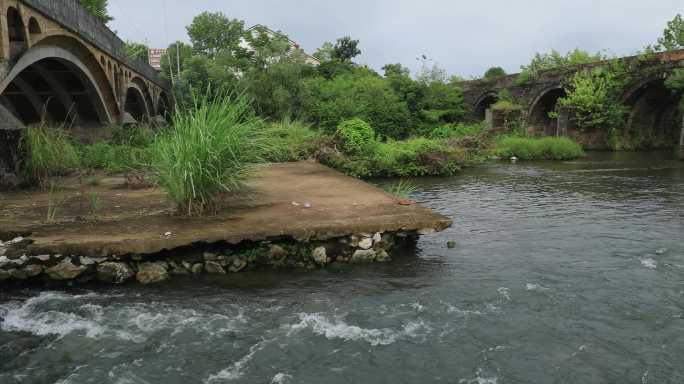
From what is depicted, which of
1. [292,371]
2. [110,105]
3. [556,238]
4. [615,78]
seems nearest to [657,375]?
[292,371]

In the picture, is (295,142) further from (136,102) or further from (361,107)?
(136,102)

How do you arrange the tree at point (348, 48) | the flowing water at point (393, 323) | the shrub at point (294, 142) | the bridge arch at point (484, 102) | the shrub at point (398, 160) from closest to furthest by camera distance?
the flowing water at point (393, 323) < the shrub at point (294, 142) < the shrub at point (398, 160) < the bridge arch at point (484, 102) < the tree at point (348, 48)

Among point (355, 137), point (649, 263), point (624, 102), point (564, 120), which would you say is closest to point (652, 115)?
point (624, 102)

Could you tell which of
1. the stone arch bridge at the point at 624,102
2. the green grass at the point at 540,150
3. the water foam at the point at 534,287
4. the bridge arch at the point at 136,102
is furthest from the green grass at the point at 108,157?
the stone arch bridge at the point at 624,102

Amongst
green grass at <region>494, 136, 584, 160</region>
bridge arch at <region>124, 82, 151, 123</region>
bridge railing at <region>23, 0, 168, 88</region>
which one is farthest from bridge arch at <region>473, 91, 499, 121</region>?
bridge railing at <region>23, 0, 168, 88</region>

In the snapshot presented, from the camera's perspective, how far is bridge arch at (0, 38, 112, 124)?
1588 centimetres

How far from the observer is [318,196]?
8.47 m

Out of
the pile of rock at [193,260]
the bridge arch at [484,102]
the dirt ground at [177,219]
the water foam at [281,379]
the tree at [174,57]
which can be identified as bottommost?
the water foam at [281,379]

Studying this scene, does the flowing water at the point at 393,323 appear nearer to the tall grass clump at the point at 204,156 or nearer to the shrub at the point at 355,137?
the tall grass clump at the point at 204,156

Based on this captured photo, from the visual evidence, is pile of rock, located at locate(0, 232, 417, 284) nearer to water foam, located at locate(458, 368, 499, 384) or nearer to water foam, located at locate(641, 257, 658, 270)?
water foam, located at locate(458, 368, 499, 384)

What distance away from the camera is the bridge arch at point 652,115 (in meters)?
25.3

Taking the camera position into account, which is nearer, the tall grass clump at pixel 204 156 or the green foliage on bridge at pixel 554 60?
the tall grass clump at pixel 204 156

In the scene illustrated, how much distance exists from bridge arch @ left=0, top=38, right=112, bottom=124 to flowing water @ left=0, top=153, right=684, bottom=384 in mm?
11435

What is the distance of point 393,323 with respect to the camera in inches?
189
